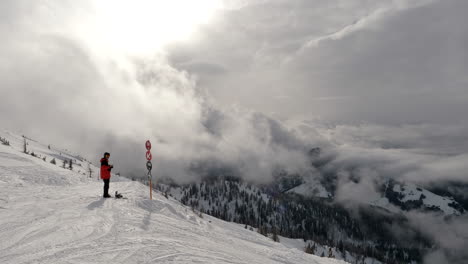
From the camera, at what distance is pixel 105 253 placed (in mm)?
7457

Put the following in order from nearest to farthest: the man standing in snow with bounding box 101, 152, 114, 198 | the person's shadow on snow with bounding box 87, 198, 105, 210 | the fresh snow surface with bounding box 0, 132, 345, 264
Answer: the fresh snow surface with bounding box 0, 132, 345, 264
the person's shadow on snow with bounding box 87, 198, 105, 210
the man standing in snow with bounding box 101, 152, 114, 198

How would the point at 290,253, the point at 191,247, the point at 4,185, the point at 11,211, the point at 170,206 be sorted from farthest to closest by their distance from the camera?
1. the point at 170,206
2. the point at 4,185
3. the point at 290,253
4. the point at 11,211
5. the point at 191,247

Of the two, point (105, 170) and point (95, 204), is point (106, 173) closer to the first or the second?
point (105, 170)

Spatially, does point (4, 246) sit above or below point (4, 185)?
below

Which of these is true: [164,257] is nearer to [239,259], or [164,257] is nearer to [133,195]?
[239,259]

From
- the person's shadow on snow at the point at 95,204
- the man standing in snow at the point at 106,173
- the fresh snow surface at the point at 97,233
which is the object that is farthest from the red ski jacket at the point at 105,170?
the person's shadow on snow at the point at 95,204

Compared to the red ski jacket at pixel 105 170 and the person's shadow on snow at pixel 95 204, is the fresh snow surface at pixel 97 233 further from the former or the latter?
the red ski jacket at pixel 105 170

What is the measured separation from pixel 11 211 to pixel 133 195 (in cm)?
627

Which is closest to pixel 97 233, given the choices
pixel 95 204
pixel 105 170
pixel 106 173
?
pixel 95 204

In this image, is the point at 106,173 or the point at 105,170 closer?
the point at 106,173

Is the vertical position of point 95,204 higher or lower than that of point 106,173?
lower

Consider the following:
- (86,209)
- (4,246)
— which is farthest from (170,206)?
(4,246)

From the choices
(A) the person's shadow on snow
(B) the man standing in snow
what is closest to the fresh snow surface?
(A) the person's shadow on snow

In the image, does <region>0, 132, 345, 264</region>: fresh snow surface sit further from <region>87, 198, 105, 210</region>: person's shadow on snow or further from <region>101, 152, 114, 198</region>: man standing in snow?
<region>101, 152, 114, 198</region>: man standing in snow
